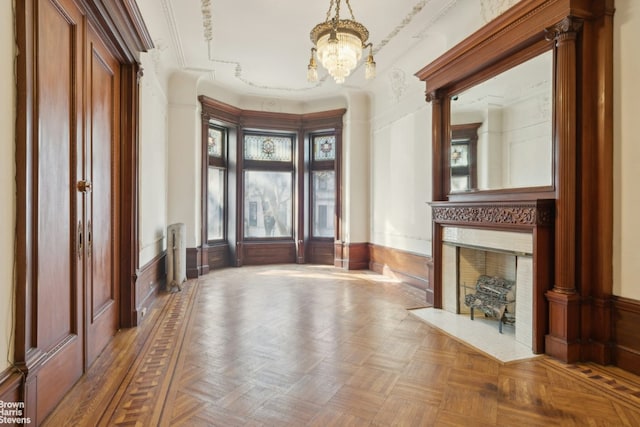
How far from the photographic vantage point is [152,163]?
474 cm

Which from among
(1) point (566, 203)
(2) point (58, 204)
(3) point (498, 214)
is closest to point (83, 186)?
(2) point (58, 204)

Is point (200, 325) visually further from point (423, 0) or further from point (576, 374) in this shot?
point (423, 0)

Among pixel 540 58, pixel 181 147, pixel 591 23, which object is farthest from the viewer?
pixel 181 147

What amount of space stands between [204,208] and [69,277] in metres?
4.31

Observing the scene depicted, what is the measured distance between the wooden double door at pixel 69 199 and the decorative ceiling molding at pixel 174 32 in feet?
3.92

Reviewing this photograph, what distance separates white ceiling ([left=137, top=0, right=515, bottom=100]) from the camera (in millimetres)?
4043

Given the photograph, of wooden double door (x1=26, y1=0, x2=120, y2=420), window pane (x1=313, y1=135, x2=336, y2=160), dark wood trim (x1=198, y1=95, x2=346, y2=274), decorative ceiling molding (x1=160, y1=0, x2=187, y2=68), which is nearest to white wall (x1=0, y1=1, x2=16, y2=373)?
wooden double door (x1=26, y1=0, x2=120, y2=420)

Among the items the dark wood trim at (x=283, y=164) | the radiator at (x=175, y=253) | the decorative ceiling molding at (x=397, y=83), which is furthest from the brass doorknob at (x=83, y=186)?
the decorative ceiling molding at (x=397, y=83)

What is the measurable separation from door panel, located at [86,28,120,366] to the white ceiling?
1.30 meters

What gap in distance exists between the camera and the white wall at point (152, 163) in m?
4.15

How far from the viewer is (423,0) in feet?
12.9

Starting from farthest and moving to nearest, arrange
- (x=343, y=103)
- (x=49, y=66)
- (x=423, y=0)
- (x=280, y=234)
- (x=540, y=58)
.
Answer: (x=280, y=234)
(x=343, y=103)
(x=423, y=0)
(x=540, y=58)
(x=49, y=66)

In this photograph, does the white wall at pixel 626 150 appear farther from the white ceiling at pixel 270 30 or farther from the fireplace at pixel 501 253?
the white ceiling at pixel 270 30

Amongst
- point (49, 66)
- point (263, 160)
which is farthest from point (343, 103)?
point (49, 66)
